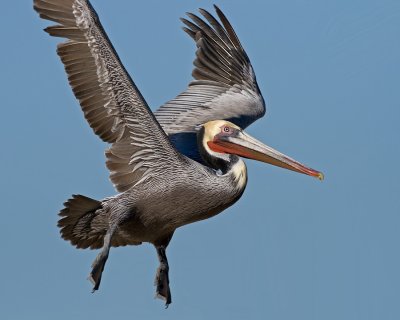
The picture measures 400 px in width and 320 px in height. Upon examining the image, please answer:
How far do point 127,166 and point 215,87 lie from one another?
287cm

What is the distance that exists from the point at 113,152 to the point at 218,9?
3.60 metres

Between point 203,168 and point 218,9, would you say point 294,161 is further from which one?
A: point 218,9

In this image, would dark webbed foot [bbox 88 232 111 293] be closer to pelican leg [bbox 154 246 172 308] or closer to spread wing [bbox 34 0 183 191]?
spread wing [bbox 34 0 183 191]

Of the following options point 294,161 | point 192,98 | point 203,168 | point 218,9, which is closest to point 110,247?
point 203,168

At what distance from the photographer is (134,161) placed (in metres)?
11.7

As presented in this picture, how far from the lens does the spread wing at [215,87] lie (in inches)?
531

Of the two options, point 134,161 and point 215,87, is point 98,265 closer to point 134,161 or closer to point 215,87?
point 134,161

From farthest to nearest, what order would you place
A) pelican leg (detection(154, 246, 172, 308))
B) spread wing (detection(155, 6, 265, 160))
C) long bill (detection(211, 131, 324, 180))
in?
spread wing (detection(155, 6, 265, 160)), pelican leg (detection(154, 246, 172, 308)), long bill (detection(211, 131, 324, 180))

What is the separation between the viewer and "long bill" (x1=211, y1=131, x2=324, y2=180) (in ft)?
39.4

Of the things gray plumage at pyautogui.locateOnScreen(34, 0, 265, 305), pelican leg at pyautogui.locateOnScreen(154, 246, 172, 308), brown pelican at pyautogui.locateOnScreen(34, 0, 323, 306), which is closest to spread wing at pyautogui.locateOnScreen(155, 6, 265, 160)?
brown pelican at pyautogui.locateOnScreen(34, 0, 323, 306)

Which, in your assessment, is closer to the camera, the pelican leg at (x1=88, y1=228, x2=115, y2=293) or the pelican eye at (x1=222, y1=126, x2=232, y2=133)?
the pelican leg at (x1=88, y1=228, x2=115, y2=293)

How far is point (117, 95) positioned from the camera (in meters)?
11.3

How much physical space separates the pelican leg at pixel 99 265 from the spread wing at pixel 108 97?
0.72 meters

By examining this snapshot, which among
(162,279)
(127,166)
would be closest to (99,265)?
(127,166)
